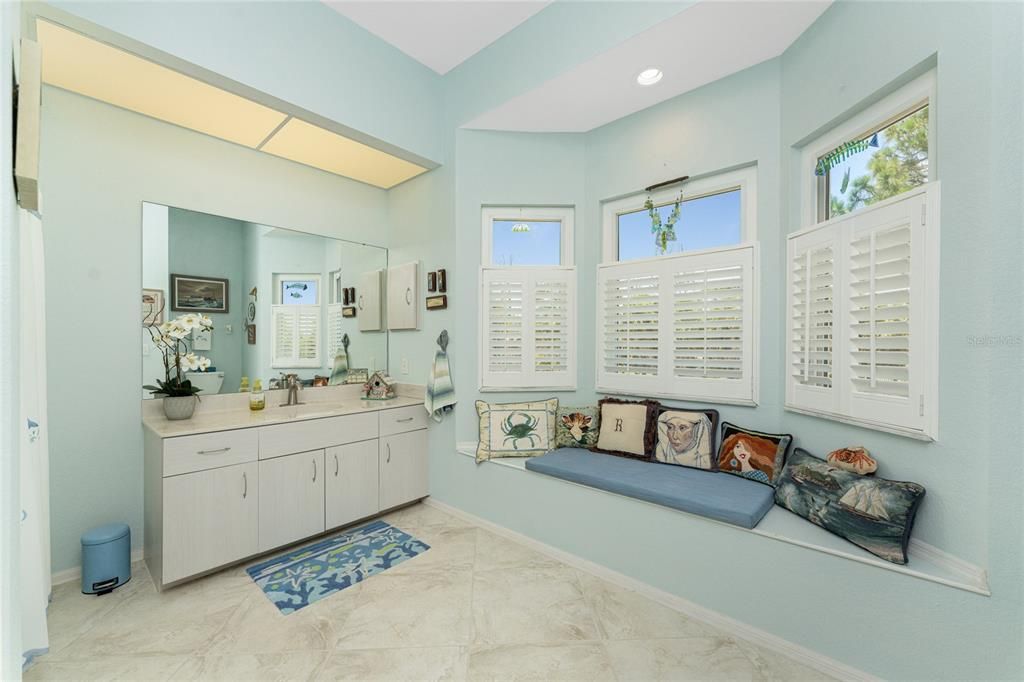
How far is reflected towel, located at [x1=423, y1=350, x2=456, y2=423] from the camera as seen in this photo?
2.99 metres

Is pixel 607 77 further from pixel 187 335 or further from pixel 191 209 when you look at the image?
pixel 187 335

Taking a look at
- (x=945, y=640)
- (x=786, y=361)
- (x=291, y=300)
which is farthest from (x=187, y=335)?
(x=945, y=640)

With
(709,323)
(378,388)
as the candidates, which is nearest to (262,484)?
(378,388)

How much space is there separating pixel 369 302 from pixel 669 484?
8.71 feet

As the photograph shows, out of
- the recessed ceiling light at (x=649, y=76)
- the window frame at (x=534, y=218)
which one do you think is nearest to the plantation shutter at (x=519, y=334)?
the window frame at (x=534, y=218)

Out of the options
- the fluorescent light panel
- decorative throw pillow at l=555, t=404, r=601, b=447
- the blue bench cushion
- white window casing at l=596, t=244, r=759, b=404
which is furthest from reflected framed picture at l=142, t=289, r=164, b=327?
white window casing at l=596, t=244, r=759, b=404

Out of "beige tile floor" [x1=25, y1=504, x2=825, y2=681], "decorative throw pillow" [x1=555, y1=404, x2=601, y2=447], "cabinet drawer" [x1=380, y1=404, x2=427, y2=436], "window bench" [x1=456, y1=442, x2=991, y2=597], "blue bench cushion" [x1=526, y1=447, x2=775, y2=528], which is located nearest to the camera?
"window bench" [x1=456, y1=442, x2=991, y2=597]

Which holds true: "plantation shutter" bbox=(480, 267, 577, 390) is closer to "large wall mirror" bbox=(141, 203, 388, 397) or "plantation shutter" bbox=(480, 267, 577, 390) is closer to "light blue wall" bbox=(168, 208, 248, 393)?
"large wall mirror" bbox=(141, 203, 388, 397)

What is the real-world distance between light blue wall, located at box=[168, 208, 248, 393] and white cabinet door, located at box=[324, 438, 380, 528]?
2.96 feet

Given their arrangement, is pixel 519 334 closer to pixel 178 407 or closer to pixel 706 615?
pixel 706 615

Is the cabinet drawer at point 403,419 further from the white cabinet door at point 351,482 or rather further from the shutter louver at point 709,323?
the shutter louver at point 709,323

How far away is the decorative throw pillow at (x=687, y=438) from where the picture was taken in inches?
93.3

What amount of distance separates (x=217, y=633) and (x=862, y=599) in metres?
2.62

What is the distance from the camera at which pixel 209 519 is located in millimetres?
2092
